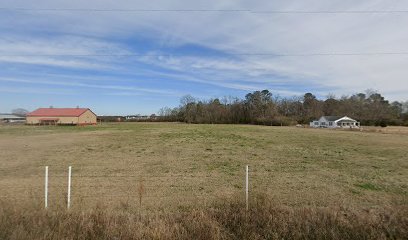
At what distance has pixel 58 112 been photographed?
128875 millimetres

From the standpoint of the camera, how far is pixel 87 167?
19609 millimetres

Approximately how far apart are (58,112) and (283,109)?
9599 cm

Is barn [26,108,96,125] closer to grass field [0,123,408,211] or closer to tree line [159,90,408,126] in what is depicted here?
tree line [159,90,408,126]

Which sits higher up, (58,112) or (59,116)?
(58,112)

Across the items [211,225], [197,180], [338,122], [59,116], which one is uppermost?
[59,116]

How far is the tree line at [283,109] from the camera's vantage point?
471ft

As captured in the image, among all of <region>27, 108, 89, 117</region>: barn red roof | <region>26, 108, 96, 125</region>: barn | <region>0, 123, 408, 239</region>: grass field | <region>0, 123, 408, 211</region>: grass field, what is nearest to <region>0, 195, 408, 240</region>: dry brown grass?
<region>0, 123, 408, 239</region>: grass field

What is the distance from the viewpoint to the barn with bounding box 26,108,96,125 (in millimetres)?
123050

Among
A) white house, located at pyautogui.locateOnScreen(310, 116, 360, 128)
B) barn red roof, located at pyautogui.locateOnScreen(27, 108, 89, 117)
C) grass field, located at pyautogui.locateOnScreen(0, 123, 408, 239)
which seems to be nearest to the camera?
grass field, located at pyautogui.locateOnScreen(0, 123, 408, 239)

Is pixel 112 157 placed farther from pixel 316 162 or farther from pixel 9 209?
pixel 9 209

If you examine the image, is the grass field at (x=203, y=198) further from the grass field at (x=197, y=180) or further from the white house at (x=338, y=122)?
the white house at (x=338, y=122)

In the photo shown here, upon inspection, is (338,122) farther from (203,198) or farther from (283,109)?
(203,198)

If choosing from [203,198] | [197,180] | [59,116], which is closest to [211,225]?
[203,198]

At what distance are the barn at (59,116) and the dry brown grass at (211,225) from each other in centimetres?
12319
